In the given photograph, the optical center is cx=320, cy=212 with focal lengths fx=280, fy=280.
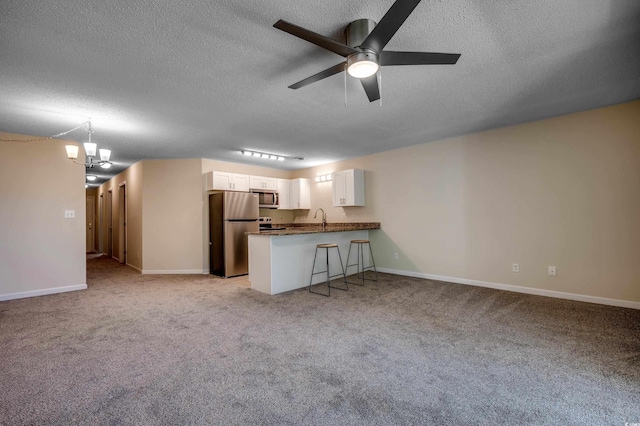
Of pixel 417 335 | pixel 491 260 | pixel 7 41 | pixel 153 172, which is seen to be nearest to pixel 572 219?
pixel 491 260

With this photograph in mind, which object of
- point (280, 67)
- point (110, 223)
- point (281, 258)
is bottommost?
point (281, 258)

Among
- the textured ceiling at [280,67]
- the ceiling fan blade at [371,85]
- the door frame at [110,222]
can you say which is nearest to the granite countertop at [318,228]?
the textured ceiling at [280,67]

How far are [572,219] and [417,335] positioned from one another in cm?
283

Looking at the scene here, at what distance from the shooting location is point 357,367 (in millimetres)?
2143

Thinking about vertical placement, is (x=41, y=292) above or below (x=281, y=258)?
below

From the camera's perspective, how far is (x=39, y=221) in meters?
4.36

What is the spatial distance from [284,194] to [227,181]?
1605 mm

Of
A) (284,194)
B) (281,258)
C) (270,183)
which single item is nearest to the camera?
(281,258)

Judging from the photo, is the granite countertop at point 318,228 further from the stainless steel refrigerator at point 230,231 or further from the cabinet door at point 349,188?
the stainless steel refrigerator at point 230,231

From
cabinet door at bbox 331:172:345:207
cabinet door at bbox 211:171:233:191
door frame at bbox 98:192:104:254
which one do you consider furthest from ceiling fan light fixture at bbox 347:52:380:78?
door frame at bbox 98:192:104:254

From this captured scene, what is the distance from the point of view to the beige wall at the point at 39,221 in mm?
4129

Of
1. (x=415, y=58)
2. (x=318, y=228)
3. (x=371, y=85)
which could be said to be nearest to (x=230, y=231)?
(x=318, y=228)

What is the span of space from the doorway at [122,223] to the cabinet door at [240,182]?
317 centimetres

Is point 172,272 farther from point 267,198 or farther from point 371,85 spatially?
point 371,85
